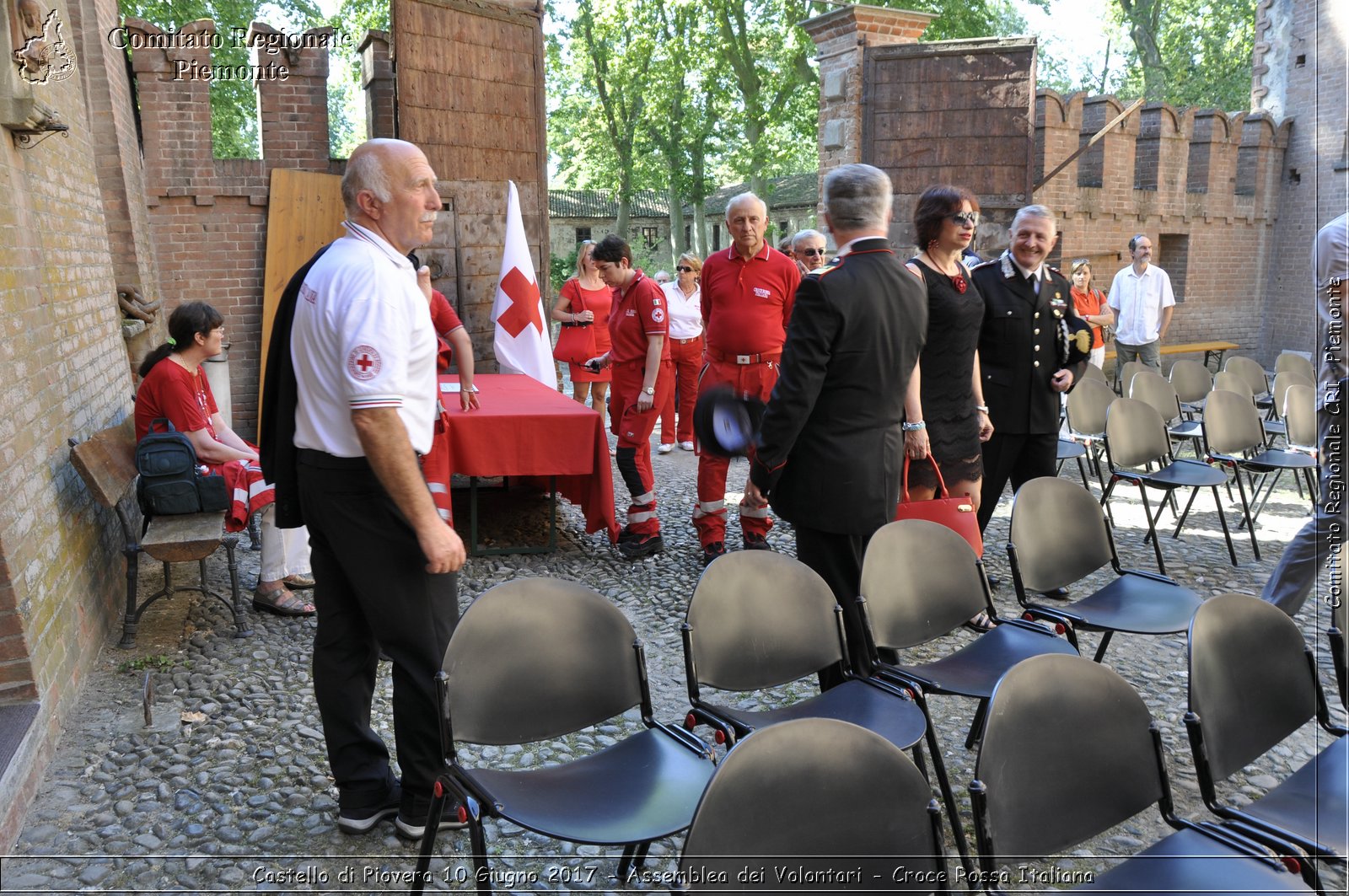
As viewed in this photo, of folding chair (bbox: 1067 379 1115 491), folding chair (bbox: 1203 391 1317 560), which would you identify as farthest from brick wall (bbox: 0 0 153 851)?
folding chair (bbox: 1203 391 1317 560)

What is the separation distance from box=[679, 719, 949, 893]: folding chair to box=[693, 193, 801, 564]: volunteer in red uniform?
357 centimetres

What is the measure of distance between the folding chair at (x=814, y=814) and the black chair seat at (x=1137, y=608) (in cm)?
188

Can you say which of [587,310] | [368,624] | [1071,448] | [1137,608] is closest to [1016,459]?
[1137,608]

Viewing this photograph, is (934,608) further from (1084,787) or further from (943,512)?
(1084,787)

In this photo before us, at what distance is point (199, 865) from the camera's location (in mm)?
2883

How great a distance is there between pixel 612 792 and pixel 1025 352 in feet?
11.1

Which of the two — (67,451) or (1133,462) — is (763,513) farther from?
(67,451)

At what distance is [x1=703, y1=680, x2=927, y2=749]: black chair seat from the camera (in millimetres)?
2797

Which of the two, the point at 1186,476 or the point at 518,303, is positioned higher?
the point at 518,303

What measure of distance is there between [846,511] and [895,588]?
313 millimetres

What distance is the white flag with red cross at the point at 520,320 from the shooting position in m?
7.17

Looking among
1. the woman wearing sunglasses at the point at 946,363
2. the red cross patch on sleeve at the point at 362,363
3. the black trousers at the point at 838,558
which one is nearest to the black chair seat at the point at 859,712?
the black trousers at the point at 838,558

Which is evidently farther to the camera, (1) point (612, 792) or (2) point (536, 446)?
(2) point (536, 446)

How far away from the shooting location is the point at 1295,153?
15664 millimetres
